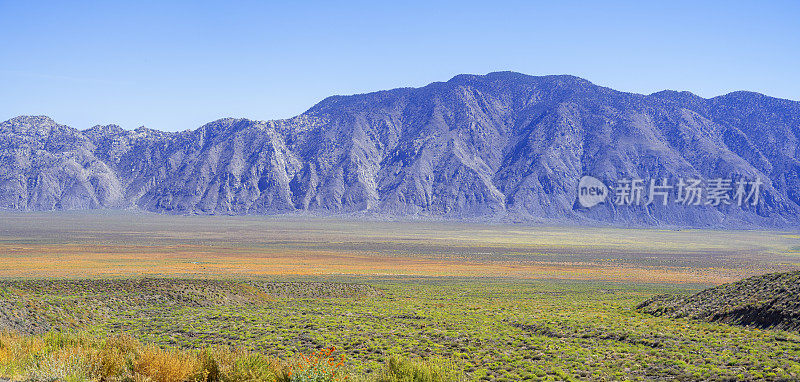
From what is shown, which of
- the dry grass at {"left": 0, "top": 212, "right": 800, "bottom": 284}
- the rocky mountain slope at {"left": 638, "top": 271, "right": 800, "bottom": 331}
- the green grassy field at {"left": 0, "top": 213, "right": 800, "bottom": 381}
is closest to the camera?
the green grassy field at {"left": 0, "top": 213, "right": 800, "bottom": 381}

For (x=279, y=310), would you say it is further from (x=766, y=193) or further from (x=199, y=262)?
(x=766, y=193)

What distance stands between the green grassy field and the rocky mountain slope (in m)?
0.95

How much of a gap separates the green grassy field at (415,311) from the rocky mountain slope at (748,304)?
37.6 inches

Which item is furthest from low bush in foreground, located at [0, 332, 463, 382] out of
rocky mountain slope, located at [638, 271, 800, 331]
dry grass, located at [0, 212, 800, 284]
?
dry grass, located at [0, 212, 800, 284]

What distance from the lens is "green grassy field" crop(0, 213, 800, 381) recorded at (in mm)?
17719

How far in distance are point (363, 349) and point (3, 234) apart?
9909 centimetres

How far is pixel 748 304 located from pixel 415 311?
14.1 meters

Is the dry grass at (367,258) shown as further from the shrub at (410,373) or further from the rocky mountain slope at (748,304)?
the shrub at (410,373)

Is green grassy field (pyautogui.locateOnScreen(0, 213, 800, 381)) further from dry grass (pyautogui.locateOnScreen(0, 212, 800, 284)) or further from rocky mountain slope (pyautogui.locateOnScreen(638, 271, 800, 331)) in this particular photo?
rocky mountain slope (pyautogui.locateOnScreen(638, 271, 800, 331))

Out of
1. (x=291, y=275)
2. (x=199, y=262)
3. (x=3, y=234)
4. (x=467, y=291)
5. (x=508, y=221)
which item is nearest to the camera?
(x=467, y=291)

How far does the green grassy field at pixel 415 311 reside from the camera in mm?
17719

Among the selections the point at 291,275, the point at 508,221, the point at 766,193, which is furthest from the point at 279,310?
the point at 766,193

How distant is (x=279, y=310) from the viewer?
99.1 feet

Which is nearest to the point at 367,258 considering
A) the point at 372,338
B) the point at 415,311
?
the point at 415,311
